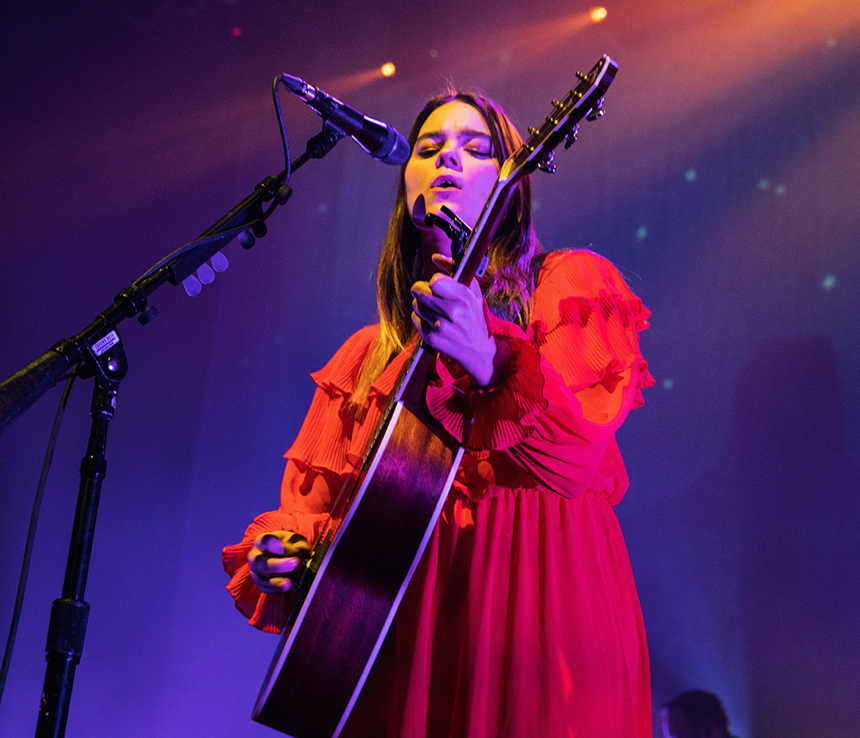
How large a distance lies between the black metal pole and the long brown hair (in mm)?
493

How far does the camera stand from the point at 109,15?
279 centimetres

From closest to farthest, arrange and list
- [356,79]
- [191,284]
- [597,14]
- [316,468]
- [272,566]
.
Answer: [272,566]
[191,284]
[316,468]
[597,14]
[356,79]

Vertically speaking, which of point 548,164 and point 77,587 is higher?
point 548,164

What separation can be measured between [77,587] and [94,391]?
0.30m

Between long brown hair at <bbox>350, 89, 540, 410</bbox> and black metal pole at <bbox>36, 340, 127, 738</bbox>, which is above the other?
long brown hair at <bbox>350, 89, 540, 410</bbox>

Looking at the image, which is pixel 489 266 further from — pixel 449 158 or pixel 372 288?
pixel 372 288

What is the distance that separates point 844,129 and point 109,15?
2651mm

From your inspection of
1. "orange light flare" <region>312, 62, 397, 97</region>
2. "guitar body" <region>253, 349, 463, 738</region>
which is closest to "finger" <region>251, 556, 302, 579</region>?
"guitar body" <region>253, 349, 463, 738</region>

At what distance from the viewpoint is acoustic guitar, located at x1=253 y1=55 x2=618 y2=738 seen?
3.49ft

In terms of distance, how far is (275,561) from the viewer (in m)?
1.19

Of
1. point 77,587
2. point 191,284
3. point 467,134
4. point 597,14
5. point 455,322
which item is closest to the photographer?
point 455,322

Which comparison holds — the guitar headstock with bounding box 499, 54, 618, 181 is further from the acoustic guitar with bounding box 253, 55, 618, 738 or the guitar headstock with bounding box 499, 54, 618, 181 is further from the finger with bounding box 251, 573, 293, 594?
the finger with bounding box 251, 573, 293, 594

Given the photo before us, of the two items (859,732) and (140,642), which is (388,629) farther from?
(140,642)

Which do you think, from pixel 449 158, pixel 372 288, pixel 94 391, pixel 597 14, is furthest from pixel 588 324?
pixel 597 14
